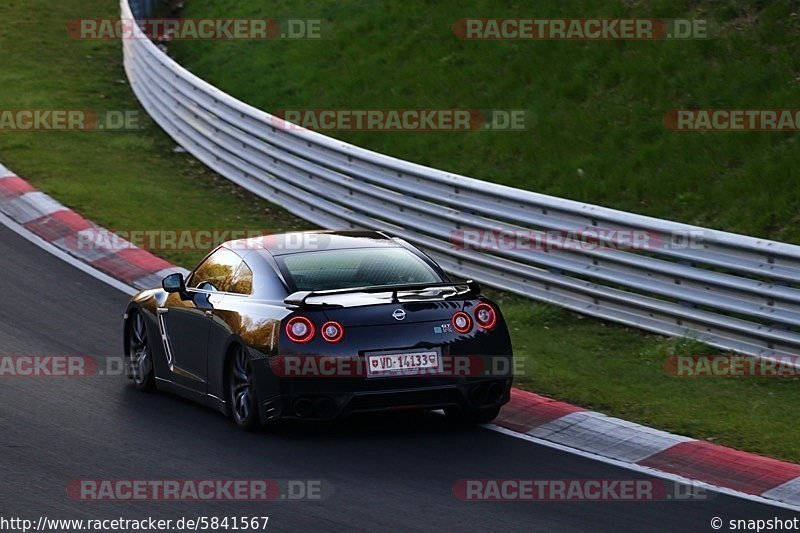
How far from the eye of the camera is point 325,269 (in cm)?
927

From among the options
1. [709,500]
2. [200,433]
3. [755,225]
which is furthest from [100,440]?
[755,225]

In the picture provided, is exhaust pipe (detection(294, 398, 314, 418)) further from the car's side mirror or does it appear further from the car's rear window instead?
the car's side mirror

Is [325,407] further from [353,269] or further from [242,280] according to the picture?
[242,280]

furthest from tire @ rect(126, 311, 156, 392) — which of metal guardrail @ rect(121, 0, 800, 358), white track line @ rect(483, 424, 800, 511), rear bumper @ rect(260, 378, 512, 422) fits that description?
metal guardrail @ rect(121, 0, 800, 358)

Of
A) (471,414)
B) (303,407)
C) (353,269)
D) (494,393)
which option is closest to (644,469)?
(494,393)

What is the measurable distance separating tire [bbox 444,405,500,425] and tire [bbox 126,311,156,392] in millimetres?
2480

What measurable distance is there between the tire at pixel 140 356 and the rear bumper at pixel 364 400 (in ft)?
6.68

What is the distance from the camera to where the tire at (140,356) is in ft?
34.9

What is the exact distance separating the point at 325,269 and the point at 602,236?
12.9 ft

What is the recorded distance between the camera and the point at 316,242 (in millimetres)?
9734

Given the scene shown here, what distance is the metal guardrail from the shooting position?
36.1 feet

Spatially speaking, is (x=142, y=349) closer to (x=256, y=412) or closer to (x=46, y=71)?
(x=256, y=412)

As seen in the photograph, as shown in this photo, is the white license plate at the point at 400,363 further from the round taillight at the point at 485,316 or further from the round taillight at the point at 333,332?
the round taillight at the point at 485,316

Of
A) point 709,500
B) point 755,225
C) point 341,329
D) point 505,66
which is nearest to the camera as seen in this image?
point 709,500
